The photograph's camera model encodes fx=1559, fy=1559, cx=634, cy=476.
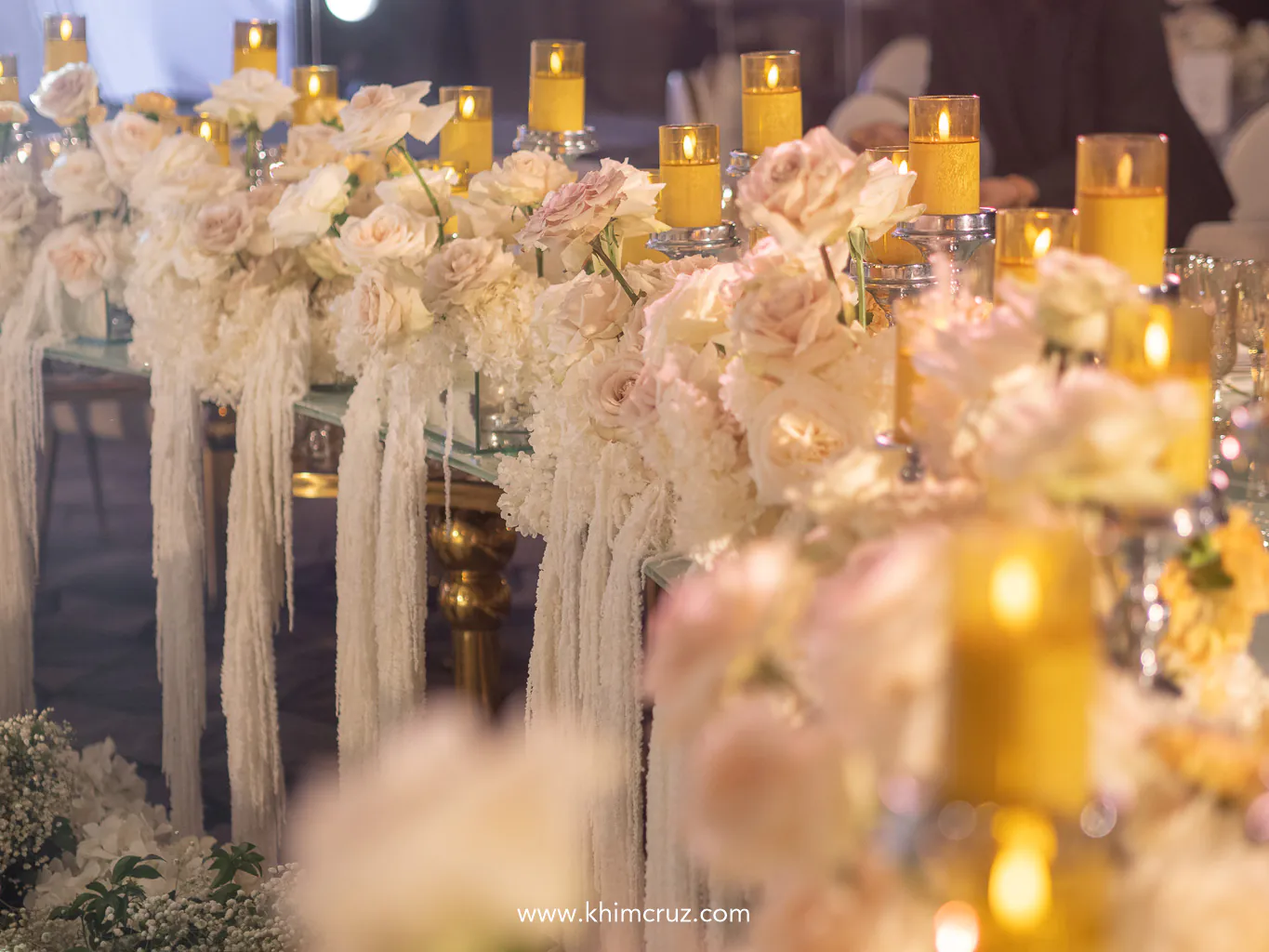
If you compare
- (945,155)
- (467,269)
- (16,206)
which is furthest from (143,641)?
(945,155)

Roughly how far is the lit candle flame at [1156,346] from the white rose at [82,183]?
84.4 inches

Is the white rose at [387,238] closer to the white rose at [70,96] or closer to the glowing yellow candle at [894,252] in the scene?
the glowing yellow candle at [894,252]

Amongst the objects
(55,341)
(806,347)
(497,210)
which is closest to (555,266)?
(497,210)

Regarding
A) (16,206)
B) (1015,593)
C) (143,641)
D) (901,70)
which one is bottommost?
(143,641)

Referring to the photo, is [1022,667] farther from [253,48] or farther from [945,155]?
[253,48]

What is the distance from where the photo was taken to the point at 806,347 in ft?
3.41

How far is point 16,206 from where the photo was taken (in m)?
2.63

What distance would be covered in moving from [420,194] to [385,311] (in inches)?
7.5

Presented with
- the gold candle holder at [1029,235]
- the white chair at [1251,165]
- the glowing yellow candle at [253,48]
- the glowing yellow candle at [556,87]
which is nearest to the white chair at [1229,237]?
the white chair at [1251,165]

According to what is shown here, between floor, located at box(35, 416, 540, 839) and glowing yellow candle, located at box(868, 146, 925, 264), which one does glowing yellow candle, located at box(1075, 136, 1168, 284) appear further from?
floor, located at box(35, 416, 540, 839)

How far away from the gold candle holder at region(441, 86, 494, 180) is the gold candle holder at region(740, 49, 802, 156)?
0.57 meters

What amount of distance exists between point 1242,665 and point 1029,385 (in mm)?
251

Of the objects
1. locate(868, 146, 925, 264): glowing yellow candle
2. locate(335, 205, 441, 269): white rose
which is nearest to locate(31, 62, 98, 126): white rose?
locate(335, 205, 441, 269): white rose

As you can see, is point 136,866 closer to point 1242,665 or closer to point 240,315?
point 240,315
